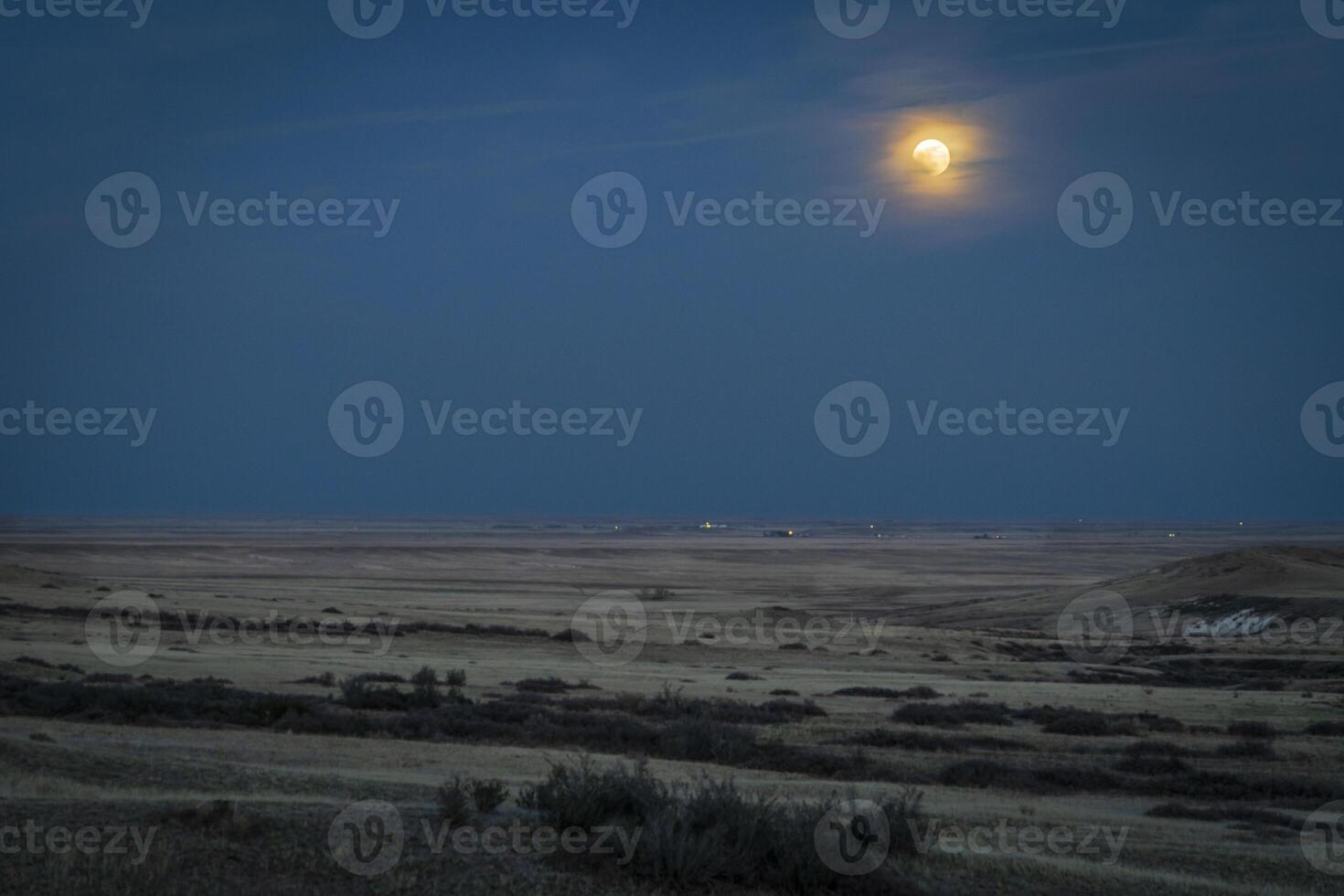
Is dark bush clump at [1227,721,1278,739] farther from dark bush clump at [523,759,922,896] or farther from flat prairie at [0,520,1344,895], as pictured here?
dark bush clump at [523,759,922,896]

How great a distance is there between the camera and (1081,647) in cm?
4859

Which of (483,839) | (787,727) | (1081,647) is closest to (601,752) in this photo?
(787,727)

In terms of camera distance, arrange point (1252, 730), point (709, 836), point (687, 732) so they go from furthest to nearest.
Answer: point (1252, 730)
point (687, 732)
point (709, 836)

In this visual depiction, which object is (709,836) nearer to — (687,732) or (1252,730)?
(687,732)

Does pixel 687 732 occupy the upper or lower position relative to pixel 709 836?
upper

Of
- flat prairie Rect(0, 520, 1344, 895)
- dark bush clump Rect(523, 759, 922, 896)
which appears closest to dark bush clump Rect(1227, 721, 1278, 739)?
flat prairie Rect(0, 520, 1344, 895)

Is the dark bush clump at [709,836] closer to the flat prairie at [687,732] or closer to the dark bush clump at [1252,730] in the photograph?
the flat prairie at [687,732]

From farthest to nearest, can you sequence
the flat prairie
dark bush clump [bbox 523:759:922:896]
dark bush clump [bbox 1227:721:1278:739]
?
dark bush clump [bbox 1227:721:1278:739], the flat prairie, dark bush clump [bbox 523:759:922:896]

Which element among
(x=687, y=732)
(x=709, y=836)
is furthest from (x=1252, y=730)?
(x=709, y=836)

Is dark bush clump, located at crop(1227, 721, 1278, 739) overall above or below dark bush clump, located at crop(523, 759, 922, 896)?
above

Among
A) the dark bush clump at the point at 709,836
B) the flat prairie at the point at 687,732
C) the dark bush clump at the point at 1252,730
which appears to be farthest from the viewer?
the dark bush clump at the point at 1252,730

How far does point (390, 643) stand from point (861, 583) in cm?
5892

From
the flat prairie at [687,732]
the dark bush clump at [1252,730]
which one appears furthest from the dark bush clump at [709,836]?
the dark bush clump at [1252,730]

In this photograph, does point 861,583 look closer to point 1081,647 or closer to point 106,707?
point 1081,647
